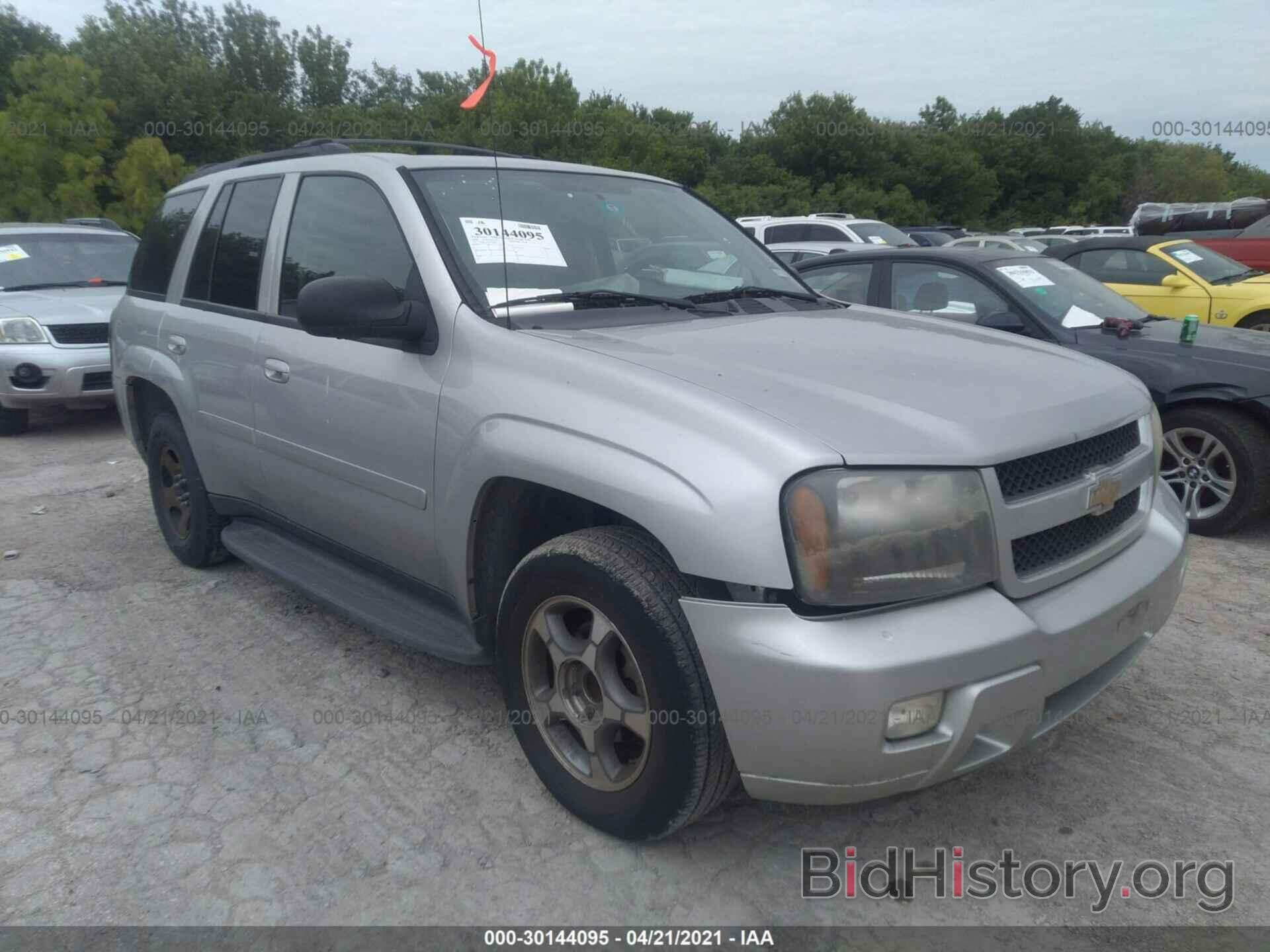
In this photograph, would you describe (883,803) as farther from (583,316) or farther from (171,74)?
(171,74)

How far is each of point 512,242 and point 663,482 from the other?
1258 mm

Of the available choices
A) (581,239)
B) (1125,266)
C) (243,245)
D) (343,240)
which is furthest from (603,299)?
(1125,266)

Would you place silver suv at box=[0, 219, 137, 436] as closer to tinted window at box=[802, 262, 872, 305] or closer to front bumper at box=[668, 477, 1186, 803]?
tinted window at box=[802, 262, 872, 305]

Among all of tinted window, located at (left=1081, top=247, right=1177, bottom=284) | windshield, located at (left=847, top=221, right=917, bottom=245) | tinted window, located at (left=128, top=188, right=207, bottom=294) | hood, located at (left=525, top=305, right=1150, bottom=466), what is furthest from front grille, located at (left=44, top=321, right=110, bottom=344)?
windshield, located at (left=847, top=221, right=917, bottom=245)

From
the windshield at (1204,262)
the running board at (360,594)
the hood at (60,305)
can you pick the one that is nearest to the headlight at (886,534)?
the running board at (360,594)

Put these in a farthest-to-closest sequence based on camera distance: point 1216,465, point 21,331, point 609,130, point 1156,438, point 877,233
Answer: point 609,130 < point 877,233 < point 21,331 < point 1216,465 < point 1156,438

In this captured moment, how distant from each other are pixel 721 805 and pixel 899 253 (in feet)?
14.5

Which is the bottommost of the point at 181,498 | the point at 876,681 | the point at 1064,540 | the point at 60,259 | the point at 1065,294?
the point at 181,498

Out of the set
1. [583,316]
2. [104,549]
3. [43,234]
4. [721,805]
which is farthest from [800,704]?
[43,234]

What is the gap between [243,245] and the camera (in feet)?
12.6

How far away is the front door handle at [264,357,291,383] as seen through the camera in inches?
132

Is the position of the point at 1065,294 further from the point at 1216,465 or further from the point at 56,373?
the point at 56,373

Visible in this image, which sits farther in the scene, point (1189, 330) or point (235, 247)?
point (1189, 330)

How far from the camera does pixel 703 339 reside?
2754 millimetres
